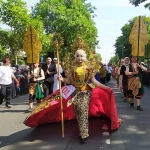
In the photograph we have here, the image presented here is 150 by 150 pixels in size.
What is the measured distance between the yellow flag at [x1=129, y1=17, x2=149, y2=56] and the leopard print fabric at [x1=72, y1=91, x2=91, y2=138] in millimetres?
4390

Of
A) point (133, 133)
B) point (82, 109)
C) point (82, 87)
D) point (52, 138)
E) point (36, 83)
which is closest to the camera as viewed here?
point (82, 109)

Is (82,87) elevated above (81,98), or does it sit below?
above

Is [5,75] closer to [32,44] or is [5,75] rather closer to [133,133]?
[32,44]

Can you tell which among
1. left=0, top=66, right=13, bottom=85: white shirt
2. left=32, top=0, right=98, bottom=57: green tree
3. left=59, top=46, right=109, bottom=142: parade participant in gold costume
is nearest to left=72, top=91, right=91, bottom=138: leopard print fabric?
left=59, top=46, right=109, bottom=142: parade participant in gold costume

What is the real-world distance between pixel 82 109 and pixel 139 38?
4.87 m

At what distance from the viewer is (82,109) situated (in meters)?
5.53

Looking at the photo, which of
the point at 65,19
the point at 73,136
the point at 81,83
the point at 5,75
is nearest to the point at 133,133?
the point at 73,136

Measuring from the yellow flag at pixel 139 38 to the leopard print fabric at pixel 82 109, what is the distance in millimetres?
4390

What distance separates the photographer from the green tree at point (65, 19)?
45781mm

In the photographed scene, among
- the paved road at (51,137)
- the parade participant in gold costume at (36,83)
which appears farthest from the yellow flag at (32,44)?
the paved road at (51,137)

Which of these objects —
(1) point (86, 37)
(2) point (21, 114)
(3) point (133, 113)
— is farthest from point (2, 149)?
(1) point (86, 37)

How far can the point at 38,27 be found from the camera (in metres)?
24.7

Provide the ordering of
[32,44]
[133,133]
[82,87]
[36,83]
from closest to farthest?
[82,87] → [133,133] → [36,83] → [32,44]

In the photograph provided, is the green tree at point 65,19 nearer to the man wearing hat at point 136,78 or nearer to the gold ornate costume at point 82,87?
the man wearing hat at point 136,78
